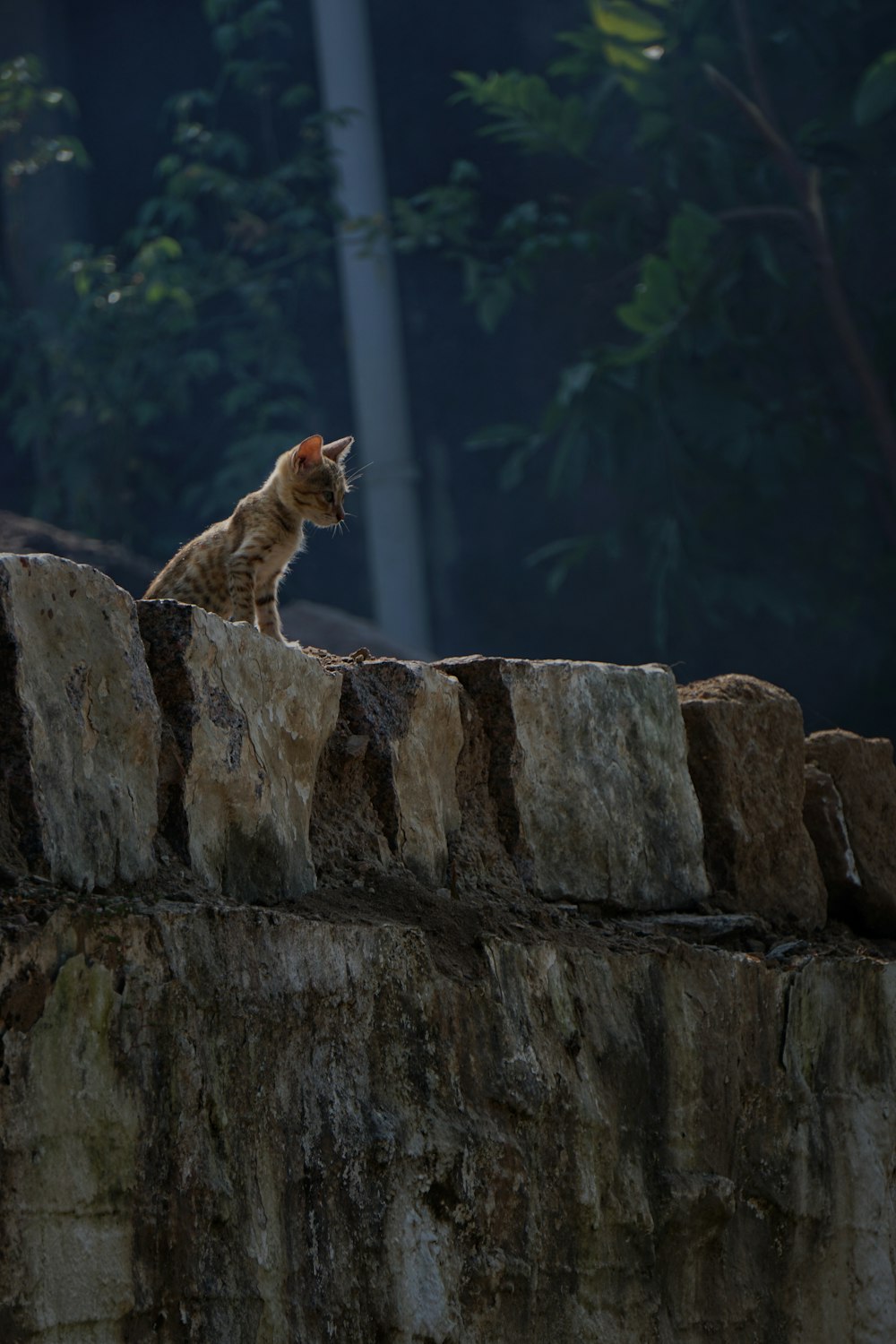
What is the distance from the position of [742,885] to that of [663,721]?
1.35 ft

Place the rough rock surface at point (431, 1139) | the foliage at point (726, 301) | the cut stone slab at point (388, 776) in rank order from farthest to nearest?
the foliage at point (726, 301) < the cut stone slab at point (388, 776) < the rough rock surface at point (431, 1139)

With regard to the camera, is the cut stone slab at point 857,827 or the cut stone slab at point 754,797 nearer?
the cut stone slab at point 754,797

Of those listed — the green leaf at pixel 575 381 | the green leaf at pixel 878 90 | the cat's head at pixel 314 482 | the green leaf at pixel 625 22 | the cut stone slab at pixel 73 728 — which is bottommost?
the cut stone slab at pixel 73 728

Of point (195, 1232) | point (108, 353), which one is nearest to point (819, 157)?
point (108, 353)

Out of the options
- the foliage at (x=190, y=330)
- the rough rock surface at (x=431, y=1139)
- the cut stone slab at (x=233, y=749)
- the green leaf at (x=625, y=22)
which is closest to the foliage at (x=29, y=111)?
the foliage at (x=190, y=330)

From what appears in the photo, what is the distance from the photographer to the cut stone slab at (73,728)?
2176mm

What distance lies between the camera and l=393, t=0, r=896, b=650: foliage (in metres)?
9.74

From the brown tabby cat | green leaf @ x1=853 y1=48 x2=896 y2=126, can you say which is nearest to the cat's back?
the brown tabby cat

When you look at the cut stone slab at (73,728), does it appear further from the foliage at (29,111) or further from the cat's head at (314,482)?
the foliage at (29,111)

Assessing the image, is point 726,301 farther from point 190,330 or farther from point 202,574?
point 202,574

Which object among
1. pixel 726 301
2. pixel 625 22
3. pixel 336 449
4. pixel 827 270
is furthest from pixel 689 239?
pixel 336 449

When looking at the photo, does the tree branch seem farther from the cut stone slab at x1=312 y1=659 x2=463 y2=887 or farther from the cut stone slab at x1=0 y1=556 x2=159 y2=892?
the cut stone slab at x1=0 y1=556 x2=159 y2=892

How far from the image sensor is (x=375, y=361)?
1043cm

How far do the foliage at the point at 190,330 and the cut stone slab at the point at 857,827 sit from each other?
6.82m
